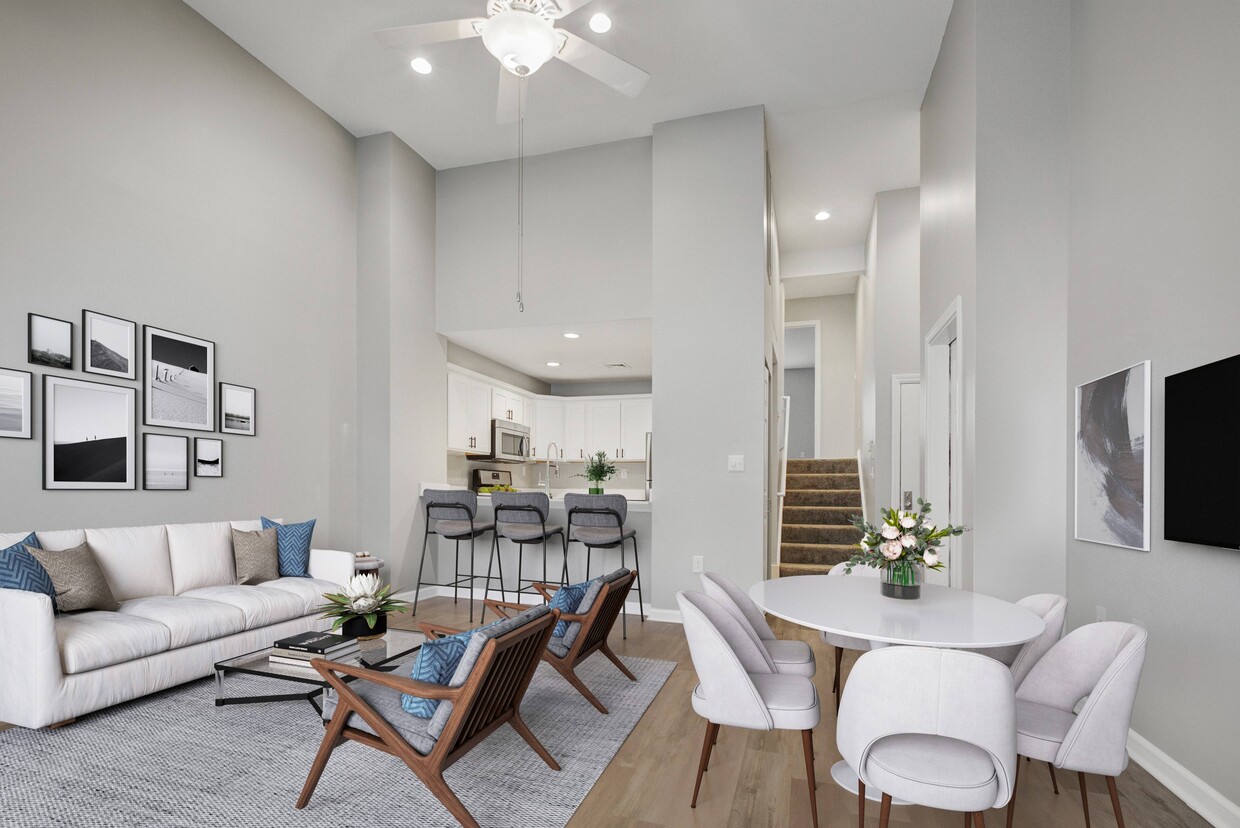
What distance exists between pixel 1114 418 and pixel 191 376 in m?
5.08

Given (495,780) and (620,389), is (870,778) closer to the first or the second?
(495,780)

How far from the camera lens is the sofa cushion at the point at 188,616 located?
129 inches

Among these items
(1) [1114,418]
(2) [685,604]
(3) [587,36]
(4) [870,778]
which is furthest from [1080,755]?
(3) [587,36]

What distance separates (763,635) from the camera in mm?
2986

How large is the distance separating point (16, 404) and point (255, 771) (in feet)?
7.47

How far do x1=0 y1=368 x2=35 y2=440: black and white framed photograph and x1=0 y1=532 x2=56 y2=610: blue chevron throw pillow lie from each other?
0.59 meters

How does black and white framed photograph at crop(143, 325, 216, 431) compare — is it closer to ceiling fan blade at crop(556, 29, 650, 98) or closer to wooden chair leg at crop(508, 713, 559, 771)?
ceiling fan blade at crop(556, 29, 650, 98)

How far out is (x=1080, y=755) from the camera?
192 centimetres

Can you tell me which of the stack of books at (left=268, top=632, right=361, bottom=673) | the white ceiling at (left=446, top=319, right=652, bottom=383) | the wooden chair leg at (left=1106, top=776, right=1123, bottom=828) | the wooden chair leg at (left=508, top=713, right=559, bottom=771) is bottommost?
the wooden chair leg at (left=508, top=713, right=559, bottom=771)

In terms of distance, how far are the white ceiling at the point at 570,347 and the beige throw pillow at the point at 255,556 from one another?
2.64 m

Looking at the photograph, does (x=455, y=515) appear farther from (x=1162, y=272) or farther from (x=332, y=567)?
(x=1162, y=272)

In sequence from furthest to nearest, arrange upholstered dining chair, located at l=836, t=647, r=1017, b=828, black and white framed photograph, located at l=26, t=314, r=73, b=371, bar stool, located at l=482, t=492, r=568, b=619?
bar stool, located at l=482, t=492, r=568, b=619 < black and white framed photograph, located at l=26, t=314, r=73, b=371 < upholstered dining chair, located at l=836, t=647, r=1017, b=828

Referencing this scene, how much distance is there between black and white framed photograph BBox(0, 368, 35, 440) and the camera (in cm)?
324

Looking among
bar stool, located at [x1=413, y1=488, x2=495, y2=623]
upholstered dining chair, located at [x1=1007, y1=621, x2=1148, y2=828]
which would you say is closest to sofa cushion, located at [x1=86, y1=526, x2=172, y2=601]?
bar stool, located at [x1=413, y1=488, x2=495, y2=623]
